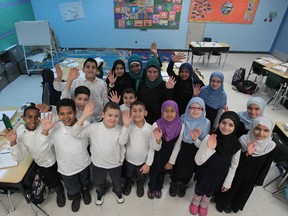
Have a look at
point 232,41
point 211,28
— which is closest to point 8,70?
point 211,28

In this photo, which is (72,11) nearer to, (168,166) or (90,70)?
(90,70)

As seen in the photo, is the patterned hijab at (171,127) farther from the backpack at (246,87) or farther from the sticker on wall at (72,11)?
the sticker on wall at (72,11)

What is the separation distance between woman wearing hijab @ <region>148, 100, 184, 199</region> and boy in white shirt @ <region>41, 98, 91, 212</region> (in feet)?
2.38

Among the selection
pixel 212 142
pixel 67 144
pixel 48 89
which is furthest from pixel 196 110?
pixel 48 89

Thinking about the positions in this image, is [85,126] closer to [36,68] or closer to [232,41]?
[36,68]

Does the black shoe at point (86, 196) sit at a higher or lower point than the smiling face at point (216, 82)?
lower

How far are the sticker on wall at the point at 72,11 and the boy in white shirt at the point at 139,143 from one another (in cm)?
651

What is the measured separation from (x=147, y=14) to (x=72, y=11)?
8.88 ft

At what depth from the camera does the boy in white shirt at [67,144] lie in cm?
170

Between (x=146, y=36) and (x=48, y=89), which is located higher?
(x=48, y=89)

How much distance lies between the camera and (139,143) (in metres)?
1.90

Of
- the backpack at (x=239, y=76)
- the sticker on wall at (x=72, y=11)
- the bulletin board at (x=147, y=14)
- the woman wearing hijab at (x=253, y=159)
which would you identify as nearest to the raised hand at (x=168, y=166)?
the woman wearing hijab at (x=253, y=159)

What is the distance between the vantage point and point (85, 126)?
1.85 meters

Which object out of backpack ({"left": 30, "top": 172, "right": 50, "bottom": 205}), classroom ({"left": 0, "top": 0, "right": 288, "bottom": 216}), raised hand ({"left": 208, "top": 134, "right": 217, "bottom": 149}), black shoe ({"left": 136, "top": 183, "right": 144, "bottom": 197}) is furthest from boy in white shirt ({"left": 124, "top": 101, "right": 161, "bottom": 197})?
classroom ({"left": 0, "top": 0, "right": 288, "bottom": 216})
